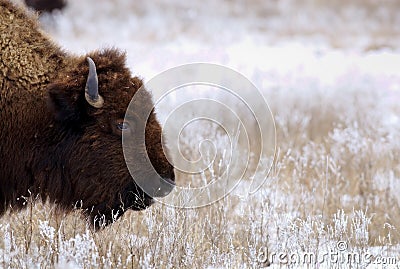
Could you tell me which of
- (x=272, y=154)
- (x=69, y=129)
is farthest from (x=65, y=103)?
(x=272, y=154)

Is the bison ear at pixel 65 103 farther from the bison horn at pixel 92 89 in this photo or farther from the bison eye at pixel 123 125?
the bison eye at pixel 123 125

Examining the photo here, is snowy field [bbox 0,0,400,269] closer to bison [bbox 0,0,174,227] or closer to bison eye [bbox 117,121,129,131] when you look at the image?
bison [bbox 0,0,174,227]

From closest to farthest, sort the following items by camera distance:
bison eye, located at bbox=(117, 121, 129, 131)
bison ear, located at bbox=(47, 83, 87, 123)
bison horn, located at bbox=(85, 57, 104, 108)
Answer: bison horn, located at bbox=(85, 57, 104, 108) → bison ear, located at bbox=(47, 83, 87, 123) → bison eye, located at bbox=(117, 121, 129, 131)

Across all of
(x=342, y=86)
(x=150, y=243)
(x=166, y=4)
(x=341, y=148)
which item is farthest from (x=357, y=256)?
(x=166, y=4)

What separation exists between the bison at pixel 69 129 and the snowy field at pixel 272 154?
0.21m

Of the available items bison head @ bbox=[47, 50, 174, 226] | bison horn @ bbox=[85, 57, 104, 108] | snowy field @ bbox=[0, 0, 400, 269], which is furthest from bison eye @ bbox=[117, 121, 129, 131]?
snowy field @ bbox=[0, 0, 400, 269]

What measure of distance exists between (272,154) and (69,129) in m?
3.76

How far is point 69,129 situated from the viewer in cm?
480

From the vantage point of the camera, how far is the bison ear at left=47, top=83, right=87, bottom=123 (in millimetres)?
A: 4648

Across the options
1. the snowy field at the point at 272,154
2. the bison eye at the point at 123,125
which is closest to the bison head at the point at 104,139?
the bison eye at the point at 123,125

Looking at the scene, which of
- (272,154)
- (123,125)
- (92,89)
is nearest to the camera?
(92,89)

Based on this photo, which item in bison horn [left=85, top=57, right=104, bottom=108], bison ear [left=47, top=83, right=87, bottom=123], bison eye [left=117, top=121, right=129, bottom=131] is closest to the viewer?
bison horn [left=85, top=57, right=104, bottom=108]

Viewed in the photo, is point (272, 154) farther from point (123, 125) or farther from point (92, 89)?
point (92, 89)

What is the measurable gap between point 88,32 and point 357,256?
16098 millimetres
